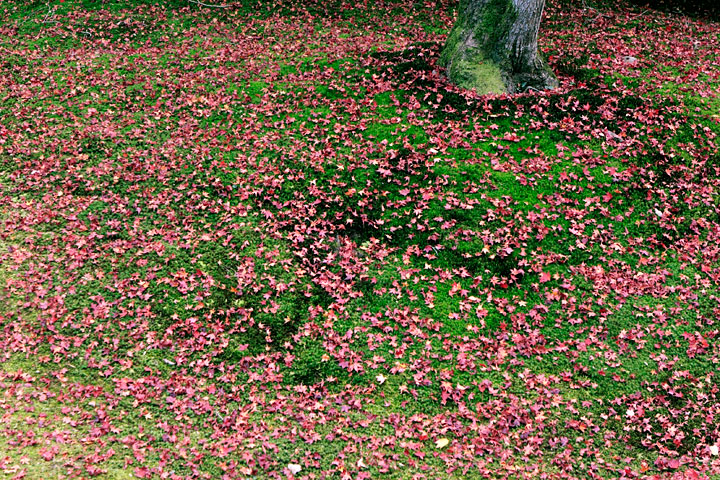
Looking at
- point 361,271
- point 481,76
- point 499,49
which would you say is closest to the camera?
point 361,271

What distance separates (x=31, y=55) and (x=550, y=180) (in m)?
12.8

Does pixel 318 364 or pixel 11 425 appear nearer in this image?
pixel 11 425

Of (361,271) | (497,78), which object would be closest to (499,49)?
(497,78)

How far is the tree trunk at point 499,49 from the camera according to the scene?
31.4 feet

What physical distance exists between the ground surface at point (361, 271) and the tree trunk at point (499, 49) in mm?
458

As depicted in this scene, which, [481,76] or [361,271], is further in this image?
[481,76]

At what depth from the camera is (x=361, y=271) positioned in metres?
7.38

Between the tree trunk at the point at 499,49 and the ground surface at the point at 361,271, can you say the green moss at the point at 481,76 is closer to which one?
the tree trunk at the point at 499,49

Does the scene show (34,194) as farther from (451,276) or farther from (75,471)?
(451,276)

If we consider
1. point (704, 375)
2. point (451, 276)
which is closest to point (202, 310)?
point (451, 276)

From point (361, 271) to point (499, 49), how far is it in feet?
17.9

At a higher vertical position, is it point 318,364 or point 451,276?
point 451,276

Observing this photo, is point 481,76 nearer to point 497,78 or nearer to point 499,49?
point 497,78

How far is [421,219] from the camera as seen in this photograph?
794 centimetres
